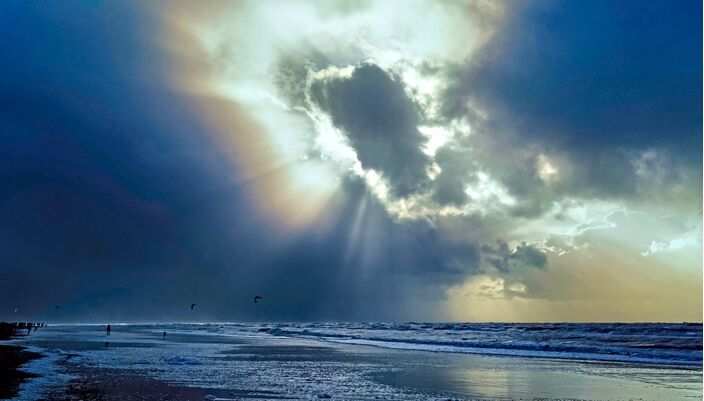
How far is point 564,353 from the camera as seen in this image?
182ft

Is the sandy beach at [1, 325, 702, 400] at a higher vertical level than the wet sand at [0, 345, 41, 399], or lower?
lower

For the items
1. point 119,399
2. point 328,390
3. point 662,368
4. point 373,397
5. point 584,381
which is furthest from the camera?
point 662,368

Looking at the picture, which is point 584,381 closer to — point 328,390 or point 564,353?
point 328,390

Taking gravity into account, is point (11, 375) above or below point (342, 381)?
above

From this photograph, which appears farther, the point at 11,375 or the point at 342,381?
the point at 342,381

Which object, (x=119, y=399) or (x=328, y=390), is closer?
(x=119, y=399)

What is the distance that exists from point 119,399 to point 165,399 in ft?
5.48

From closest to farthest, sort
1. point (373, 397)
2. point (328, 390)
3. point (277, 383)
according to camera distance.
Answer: point (373, 397)
point (328, 390)
point (277, 383)

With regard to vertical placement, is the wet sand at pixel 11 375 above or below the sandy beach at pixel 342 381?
above

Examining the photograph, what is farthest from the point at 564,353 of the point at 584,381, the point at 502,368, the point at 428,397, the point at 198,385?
the point at 198,385

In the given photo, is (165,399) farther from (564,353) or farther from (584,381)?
(564,353)

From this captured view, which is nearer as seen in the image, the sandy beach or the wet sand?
the wet sand

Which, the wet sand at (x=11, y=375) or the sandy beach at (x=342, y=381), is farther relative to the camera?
the sandy beach at (x=342, y=381)

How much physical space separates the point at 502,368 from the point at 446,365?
157 inches
